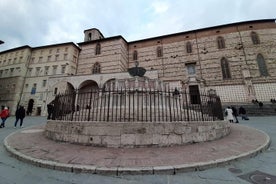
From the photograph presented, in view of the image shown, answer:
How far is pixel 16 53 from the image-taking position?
3466 cm

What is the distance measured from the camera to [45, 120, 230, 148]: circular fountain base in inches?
185

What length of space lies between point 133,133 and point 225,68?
85.5 ft

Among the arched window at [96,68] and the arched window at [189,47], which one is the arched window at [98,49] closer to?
the arched window at [96,68]

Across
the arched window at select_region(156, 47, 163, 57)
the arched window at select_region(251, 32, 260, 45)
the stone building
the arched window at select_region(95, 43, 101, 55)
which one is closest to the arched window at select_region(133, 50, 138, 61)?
the stone building

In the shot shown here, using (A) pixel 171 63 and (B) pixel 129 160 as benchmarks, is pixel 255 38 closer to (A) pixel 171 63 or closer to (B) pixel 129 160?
(A) pixel 171 63

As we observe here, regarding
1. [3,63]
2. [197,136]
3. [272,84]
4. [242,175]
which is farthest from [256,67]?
[3,63]

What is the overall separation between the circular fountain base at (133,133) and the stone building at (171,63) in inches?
730

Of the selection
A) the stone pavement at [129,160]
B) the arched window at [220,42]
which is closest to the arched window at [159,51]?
the arched window at [220,42]

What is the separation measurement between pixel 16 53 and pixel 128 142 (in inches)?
1699

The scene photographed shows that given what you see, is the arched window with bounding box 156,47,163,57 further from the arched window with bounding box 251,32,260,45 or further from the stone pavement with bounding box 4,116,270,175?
the stone pavement with bounding box 4,116,270,175

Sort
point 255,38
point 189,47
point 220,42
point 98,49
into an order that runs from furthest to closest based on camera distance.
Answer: point 98,49
point 189,47
point 220,42
point 255,38

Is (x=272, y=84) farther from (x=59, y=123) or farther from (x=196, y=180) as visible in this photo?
(x=59, y=123)

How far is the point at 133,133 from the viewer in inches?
186

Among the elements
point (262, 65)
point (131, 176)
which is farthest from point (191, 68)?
point (131, 176)
